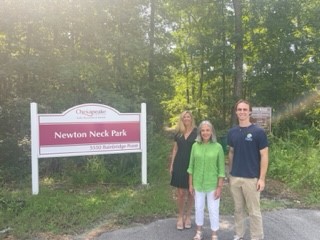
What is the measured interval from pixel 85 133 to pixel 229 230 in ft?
10.2

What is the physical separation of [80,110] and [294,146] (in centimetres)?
647

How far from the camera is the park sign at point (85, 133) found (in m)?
6.27

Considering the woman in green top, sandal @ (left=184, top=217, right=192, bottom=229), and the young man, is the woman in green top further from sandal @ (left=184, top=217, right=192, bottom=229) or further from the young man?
sandal @ (left=184, top=217, right=192, bottom=229)

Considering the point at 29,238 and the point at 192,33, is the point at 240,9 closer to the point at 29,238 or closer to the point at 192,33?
the point at 192,33

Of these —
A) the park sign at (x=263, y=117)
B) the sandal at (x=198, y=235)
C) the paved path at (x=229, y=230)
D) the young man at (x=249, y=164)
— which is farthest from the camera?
the park sign at (x=263, y=117)

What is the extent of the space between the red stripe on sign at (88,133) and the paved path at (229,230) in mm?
2194

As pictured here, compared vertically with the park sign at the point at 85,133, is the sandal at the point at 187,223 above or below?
below

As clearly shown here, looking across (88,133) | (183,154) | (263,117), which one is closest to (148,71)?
(263,117)

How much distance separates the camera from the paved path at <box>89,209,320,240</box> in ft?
14.9

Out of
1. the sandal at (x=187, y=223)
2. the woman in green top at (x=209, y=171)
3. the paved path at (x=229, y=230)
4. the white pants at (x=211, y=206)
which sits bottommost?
the paved path at (x=229, y=230)

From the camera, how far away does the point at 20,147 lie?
8.66 metres

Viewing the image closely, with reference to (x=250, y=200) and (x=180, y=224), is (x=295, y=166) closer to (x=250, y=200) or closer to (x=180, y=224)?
(x=180, y=224)

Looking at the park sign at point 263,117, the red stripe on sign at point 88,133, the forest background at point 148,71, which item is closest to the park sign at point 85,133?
the red stripe on sign at point 88,133

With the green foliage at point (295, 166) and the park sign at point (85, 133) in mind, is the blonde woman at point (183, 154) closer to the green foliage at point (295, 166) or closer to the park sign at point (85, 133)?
the park sign at point (85, 133)
